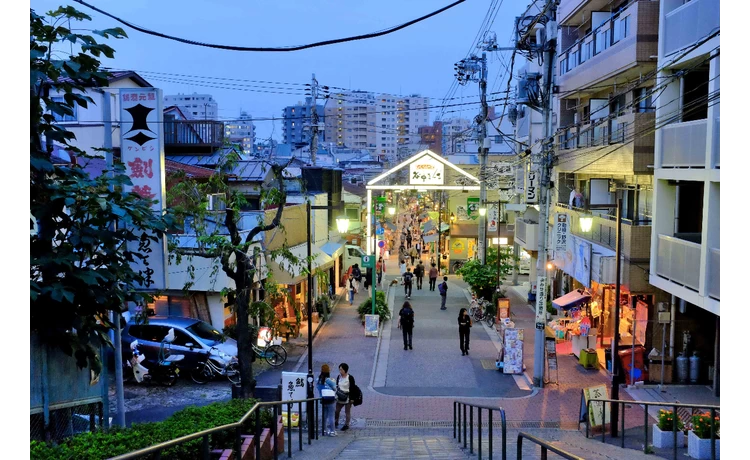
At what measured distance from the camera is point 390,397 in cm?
1698

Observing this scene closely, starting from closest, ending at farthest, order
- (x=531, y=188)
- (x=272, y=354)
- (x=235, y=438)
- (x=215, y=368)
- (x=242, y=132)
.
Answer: (x=235, y=438) → (x=215, y=368) → (x=272, y=354) → (x=531, y=188) → (x=242, y=132)

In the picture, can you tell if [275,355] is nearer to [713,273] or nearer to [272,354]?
[272,354]

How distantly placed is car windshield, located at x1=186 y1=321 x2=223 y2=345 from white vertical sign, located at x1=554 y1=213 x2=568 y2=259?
10.4 m

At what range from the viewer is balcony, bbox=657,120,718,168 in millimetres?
14297

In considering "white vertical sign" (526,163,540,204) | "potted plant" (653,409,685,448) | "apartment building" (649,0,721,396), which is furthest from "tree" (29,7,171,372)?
"white vertical sign" (526,163,540,204)

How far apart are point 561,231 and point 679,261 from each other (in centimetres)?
541

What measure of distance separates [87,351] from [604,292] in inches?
713

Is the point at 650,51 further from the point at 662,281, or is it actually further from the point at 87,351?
the point at 87,351

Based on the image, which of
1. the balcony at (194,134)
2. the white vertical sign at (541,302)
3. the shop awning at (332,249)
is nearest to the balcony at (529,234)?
the shop awning at (332,249)

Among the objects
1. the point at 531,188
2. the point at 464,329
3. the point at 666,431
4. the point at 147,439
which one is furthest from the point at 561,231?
the point at 147,439

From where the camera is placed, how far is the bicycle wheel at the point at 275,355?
1977 cm

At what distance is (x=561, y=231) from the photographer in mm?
20391

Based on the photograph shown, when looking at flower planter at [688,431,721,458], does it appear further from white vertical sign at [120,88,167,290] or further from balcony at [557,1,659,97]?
balcony at [557,1,659,97]
